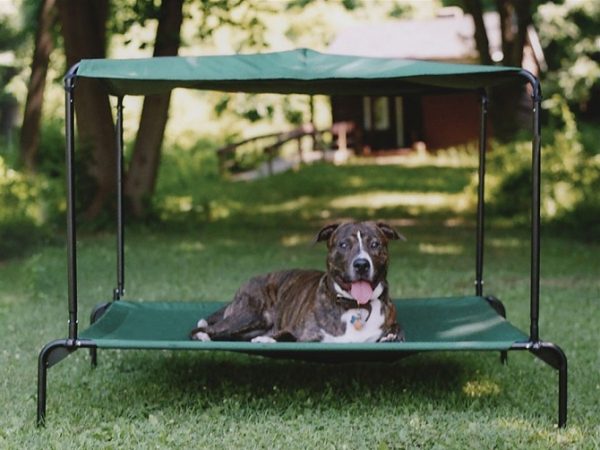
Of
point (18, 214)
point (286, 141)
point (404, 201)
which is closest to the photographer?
point (18, 214)

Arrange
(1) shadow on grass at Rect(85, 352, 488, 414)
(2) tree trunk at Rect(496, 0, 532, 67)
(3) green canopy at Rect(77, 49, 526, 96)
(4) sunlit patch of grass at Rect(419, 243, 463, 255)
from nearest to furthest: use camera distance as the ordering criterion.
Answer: (3) green canopy at Rect(77, 49, 526, 96) < (1) shadow on grass at Rect(85, 352, 488, 414) < (4) sunlit patch of grass at Rect(419, 243, 463, 255) < (2) tree trunk at Rect(496, 0, 532, 67)

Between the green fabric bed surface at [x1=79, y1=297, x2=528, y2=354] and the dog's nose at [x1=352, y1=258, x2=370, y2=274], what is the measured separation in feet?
1.47

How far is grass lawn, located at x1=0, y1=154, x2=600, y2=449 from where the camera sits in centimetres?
543

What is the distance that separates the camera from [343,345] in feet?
18.0

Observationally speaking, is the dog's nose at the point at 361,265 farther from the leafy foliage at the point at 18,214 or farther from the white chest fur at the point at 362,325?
the leafy foliage at the point at 18,214

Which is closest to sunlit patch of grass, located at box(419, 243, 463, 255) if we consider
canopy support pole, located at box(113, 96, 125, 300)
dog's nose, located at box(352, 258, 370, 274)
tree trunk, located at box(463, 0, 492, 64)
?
tree trunk, located at box(463, 0, 492, 64)

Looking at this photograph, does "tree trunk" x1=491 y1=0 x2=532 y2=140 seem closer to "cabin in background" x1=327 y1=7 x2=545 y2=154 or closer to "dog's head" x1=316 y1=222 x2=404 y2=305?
"cabin in background" x1=327 y1=7 x2=545 y2=154

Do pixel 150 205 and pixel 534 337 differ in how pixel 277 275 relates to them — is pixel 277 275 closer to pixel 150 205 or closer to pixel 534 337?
pixel 534 337

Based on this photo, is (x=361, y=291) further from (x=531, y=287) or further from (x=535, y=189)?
(x=535, y=189)

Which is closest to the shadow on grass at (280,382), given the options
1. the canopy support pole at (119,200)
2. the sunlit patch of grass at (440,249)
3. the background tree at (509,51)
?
the canopy support pole at (119,200)

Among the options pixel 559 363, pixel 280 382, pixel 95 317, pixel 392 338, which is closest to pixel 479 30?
pixel 95 317

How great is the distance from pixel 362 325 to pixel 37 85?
12.1 meters

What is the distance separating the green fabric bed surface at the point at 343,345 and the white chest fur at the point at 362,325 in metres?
0.33

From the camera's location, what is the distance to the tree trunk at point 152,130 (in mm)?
13727
